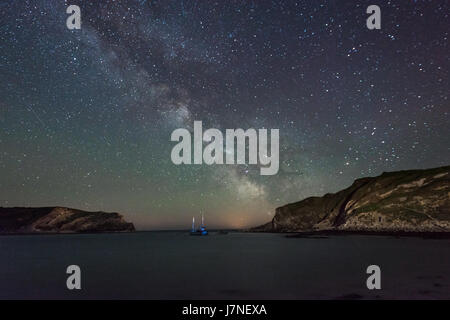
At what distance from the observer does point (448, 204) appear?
5920 inches

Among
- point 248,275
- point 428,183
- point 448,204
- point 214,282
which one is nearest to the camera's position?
point 214,282

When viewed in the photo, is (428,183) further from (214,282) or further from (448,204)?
(214,282)

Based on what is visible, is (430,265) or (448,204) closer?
(430,265)

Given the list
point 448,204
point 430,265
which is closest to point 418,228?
point 448,204

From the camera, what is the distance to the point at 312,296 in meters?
24.0
